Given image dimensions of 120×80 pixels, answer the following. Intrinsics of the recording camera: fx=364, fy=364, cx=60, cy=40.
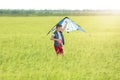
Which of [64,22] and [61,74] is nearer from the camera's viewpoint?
[61,74]

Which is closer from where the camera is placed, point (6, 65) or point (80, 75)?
point (80, 75)

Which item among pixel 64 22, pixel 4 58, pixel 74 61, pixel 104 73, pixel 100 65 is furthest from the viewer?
pixel 64 22

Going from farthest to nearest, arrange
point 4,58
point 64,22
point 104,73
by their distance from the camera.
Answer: point 64,22 < point 4,58 < point 104,73

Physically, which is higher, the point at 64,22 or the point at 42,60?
the point at 64,22

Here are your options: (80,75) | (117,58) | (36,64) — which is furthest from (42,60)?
(80,75)

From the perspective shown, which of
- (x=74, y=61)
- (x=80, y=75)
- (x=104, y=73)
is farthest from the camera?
(x=74, y=61)

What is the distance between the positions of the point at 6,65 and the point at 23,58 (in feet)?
4.62

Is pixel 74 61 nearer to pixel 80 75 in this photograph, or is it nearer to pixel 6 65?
pixel 6 65

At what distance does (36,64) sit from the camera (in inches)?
362

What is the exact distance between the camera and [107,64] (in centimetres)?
925

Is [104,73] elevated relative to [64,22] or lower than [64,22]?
lower

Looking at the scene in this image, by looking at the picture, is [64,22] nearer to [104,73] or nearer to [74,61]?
[74,61]

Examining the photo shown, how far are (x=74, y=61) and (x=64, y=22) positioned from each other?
209 cm

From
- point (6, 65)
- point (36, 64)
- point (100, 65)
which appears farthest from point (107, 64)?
point (6, 65)
